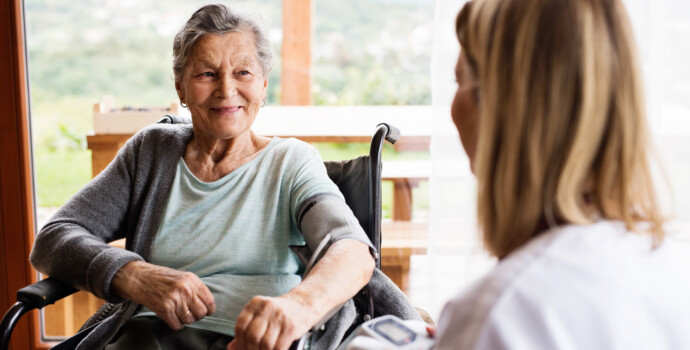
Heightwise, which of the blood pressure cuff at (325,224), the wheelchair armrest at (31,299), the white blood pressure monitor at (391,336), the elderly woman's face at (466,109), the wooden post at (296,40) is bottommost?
the wheelchair armrest at (31,299)

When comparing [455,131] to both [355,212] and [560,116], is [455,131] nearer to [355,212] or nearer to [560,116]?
[355,212]

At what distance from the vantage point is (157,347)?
4.94 feet

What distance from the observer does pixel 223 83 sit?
64.6 inches

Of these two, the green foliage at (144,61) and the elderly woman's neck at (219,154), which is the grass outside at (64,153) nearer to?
the green foliage at (144,61)

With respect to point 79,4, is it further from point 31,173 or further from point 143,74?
point 31,173

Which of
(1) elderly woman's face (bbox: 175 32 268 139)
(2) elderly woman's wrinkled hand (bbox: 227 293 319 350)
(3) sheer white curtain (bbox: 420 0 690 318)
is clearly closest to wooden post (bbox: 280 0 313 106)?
(3) sheer white curtain (bbox: 420 0 690 318)

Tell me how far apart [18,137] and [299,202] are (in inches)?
53.1

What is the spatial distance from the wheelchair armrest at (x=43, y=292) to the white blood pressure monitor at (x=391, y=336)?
0.83m

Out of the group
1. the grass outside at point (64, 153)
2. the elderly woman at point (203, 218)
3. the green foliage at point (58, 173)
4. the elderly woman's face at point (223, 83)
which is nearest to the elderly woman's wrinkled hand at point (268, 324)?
the elderly woman at point (203, 218)

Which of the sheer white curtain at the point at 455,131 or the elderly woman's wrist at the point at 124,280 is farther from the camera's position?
the sheer white curtain at the point at 455,131

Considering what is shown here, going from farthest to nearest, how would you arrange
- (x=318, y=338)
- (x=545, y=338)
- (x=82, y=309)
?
(x=82, y=309) → (x=318, y=338) → (x=545, y=338)

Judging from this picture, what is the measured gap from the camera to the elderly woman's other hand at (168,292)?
1.40m

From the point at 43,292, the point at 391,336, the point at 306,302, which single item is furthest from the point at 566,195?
the point at 43,292

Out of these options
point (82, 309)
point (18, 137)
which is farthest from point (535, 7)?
point (82, 309)
